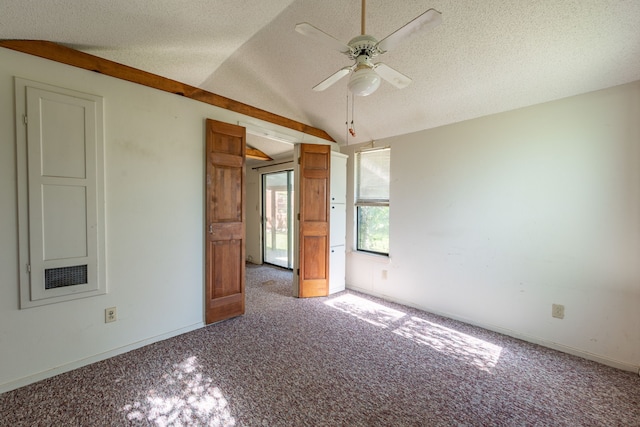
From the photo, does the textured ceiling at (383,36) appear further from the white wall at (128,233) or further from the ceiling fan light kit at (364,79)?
the ceiling fan light kit at (364,79)

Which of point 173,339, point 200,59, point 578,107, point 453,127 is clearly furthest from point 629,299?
point 200,59

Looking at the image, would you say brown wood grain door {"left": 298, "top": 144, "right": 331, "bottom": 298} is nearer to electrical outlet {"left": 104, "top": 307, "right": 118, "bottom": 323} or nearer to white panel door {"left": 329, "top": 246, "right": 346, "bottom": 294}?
white panel door {"left": 329, "top": 246, "right": 346, "bottom": 294}

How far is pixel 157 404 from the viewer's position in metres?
1.72

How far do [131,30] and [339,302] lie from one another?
3.47 metres

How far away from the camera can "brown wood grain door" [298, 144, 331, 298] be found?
3.68 metres

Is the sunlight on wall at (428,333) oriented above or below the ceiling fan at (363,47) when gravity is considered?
below

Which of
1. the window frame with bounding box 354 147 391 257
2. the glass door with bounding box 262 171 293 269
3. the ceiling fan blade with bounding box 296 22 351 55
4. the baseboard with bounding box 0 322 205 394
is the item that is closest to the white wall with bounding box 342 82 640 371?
the window frame with bounding box 354 147 391 257

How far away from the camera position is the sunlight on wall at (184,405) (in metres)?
1.60

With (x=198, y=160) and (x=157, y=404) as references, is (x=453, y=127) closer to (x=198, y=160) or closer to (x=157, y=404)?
(x=198, y=160)

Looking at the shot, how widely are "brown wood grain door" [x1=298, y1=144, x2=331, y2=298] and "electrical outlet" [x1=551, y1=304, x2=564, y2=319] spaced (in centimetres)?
250

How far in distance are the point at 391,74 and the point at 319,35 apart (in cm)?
54

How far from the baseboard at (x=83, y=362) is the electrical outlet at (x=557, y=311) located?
3.55m

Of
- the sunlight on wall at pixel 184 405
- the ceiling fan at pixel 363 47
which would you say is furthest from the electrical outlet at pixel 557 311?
the sunlight on wall at pixel 184 405

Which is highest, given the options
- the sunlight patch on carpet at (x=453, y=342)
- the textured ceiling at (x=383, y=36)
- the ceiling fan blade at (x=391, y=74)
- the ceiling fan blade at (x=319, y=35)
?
the textured ceiling at (x=383, y=36)
